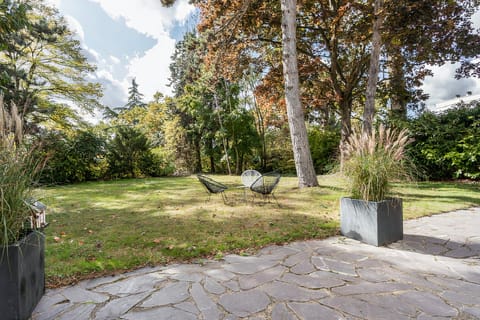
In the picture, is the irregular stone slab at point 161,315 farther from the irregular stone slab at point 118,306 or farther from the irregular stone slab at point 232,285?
the irregular stone slab at point 232,285

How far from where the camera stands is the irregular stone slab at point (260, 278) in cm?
227

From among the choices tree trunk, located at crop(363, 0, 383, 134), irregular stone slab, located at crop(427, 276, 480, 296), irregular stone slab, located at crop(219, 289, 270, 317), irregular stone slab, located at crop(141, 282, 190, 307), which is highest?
tree trunk, located at crop(363, 0, 383, 134)

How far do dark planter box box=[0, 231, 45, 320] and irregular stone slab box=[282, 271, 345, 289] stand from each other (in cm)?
195

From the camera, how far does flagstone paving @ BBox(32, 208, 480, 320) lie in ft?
6.07

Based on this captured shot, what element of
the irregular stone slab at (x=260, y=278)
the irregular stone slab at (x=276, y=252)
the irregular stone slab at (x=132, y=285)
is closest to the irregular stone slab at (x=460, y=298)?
the irregular stone slab at (x=260, y=278)

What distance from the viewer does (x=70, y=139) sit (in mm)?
11953

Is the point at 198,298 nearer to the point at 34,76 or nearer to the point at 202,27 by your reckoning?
the point at 202,27

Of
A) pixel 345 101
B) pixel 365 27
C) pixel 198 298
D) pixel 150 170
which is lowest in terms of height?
pixel 198 298

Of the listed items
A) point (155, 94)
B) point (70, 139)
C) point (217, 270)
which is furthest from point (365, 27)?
point (155, 94)

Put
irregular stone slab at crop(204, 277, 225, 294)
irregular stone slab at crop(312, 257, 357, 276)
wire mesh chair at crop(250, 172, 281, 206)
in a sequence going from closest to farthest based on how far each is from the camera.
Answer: irregular stone slab at crop(204, 277, 225, 294) < irregular stone slab at crop(312, 257, 357, 276) < wire mesh chair at crop(250, 172, 281, 206)

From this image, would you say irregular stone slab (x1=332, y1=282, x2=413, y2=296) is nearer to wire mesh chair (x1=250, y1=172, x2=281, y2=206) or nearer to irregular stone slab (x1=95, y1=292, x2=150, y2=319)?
irregular stone slab (x1=95, y1=292, x2=150, y2=319)

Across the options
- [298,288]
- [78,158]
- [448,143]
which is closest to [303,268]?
[298,288]

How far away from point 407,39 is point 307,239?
7959 mm

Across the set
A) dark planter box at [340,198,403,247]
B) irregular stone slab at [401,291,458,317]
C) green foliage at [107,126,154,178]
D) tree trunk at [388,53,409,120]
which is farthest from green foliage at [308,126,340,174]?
irregular stone slab at [401,291,458,317]
